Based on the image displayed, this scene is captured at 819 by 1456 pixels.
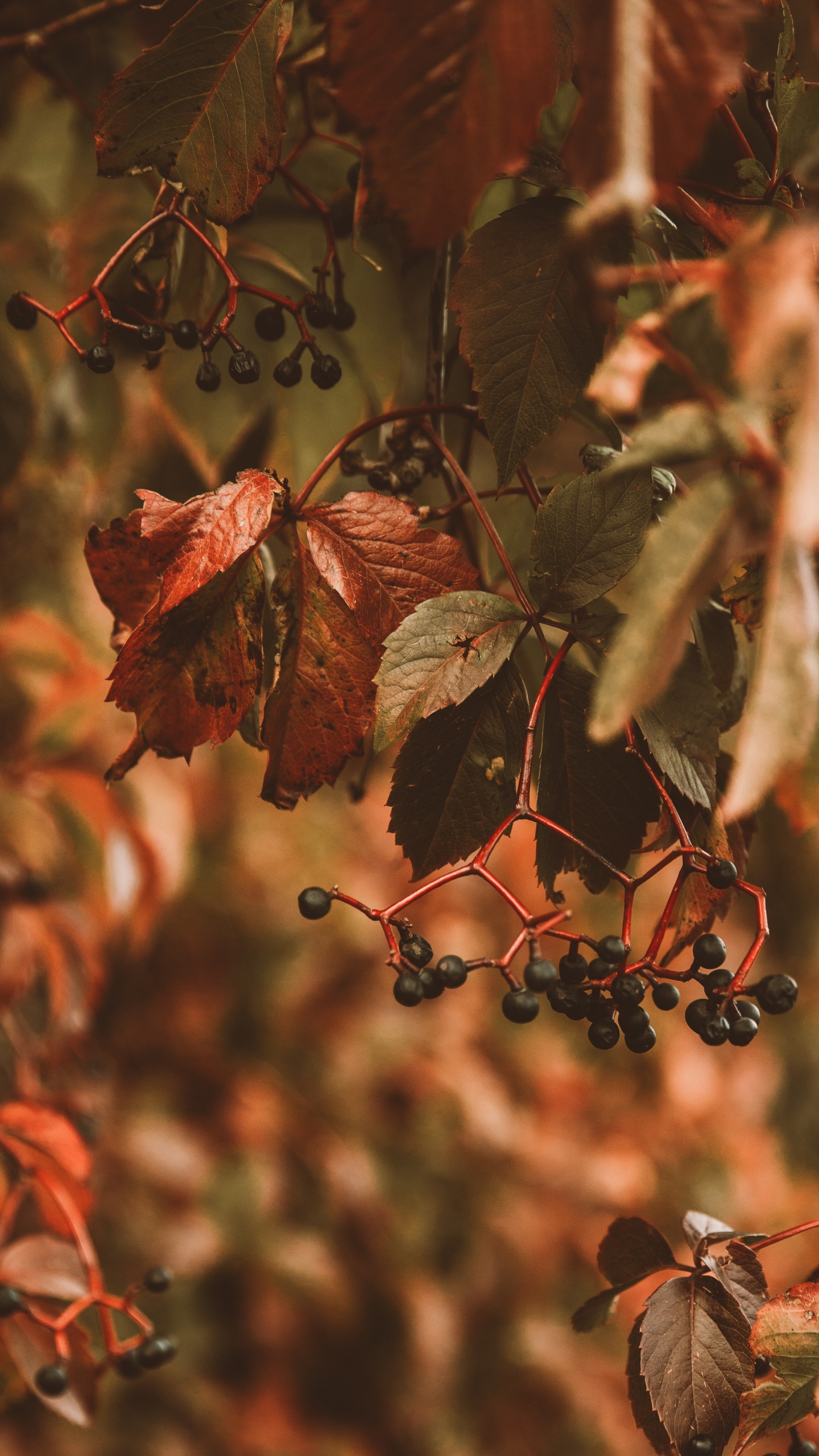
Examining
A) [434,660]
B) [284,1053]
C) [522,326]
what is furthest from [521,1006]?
A: [284,1053]

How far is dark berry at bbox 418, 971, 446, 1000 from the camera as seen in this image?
358 mm

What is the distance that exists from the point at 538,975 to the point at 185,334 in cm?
32

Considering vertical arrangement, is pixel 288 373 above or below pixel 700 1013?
above

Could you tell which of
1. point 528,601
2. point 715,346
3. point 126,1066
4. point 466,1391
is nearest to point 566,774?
point 528,601

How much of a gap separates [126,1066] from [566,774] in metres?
1.67

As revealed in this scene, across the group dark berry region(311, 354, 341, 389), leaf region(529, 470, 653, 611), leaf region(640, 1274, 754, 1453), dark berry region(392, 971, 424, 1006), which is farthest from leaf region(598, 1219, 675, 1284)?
dark berry region(311, 354, 341, 389)

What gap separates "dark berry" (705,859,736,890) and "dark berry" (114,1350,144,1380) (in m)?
0.46

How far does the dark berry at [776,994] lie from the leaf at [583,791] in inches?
2.6

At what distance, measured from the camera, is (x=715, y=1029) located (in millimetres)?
348

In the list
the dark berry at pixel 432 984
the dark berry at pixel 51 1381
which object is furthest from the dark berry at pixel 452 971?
the dark berry at pixel 51 1381

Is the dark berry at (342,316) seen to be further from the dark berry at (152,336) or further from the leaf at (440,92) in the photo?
the leaf at (440,92)

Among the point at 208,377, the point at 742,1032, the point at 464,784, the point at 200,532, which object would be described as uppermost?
the point at 208,377

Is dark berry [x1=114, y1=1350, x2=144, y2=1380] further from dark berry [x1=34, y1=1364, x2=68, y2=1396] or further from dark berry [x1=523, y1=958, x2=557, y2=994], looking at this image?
dark berry [x1=523, y1=958, x2=557, y2=994]

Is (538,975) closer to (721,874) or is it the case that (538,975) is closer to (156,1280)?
(721,874)
